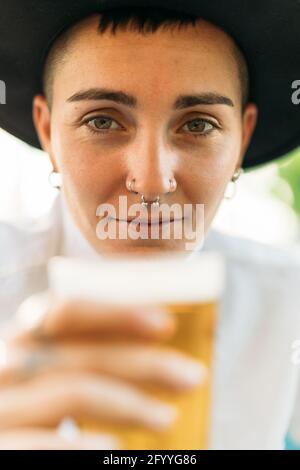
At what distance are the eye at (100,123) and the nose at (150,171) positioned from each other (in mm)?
58

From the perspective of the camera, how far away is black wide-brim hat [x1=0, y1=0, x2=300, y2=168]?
84 centimetres

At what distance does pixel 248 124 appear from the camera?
961 millimetres

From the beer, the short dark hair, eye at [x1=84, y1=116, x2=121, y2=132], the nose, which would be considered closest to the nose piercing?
the nose

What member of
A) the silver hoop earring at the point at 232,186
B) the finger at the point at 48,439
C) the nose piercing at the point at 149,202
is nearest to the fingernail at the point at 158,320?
the finger at the point at 48,439

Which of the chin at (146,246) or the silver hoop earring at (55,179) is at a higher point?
the silver hoop earring at (55,179)

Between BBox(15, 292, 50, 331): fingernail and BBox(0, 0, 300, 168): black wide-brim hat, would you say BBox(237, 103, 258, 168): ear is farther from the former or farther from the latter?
BBox(15, 292, 50, 331): fingernail

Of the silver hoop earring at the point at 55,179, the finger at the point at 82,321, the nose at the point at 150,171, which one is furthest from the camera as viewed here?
the silver hoop earring at the point at 55,179

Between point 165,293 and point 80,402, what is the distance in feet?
0.31

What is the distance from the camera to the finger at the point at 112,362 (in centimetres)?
39

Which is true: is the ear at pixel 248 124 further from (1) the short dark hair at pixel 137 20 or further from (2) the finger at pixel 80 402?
(2) the finger at pixel 80 402

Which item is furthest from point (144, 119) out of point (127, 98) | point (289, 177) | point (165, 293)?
point (165, 293)

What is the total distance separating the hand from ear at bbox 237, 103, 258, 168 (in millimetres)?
602

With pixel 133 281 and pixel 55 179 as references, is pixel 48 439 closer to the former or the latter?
pixel 133 281
